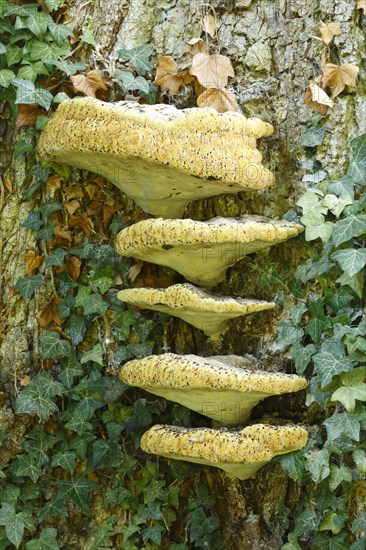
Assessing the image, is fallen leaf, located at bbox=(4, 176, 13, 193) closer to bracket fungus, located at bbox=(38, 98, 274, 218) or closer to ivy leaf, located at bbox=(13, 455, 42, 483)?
bracket fungus, located at bbox=(38, 98, 274, 218)

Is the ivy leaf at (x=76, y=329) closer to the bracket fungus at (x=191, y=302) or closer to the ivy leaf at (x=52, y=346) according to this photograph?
the ivy leaf at (x=52, y=346)

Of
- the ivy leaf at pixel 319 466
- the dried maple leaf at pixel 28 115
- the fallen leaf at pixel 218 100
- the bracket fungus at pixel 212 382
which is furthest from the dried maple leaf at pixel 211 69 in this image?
the ivy leaf at pixel 319 466

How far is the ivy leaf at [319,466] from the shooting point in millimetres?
3447

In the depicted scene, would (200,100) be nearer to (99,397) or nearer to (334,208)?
(334,208)

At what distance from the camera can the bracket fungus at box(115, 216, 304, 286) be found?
329 cm

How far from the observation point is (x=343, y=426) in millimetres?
3381

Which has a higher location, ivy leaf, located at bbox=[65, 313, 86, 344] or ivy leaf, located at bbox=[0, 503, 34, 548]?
ivy leaf, located at bbox=[65, 313, 86, 344]

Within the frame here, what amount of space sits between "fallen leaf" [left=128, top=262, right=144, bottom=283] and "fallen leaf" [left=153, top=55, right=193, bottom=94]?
2.82ft

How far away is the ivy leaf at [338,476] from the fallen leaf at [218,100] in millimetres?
1651

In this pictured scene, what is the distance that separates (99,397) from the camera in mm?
3969

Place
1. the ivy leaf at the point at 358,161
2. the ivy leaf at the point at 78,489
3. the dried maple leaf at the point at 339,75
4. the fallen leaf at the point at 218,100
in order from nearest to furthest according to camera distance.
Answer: the ivy leaf at the point at 358,161 < the dried maple leaf at the point at 339,75 < the fallen leaf at the point at 218,100 < the ivy leaf at the point at 78,489

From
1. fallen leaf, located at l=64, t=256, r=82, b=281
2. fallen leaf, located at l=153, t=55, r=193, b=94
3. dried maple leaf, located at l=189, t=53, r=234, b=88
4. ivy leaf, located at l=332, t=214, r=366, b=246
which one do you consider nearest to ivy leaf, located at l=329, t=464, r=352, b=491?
ivy leaf, located at l=332, t=214, r=366, b=246

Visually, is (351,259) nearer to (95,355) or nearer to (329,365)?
(329,365)

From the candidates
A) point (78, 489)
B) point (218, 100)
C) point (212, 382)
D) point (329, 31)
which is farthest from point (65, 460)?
point (329, 31)
